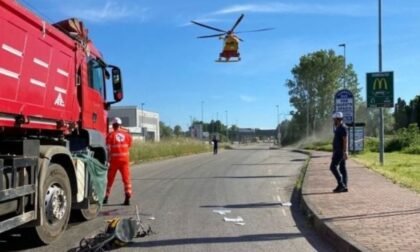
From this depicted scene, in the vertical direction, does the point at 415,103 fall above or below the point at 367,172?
above

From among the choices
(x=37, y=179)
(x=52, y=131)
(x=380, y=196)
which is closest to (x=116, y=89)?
(x=52, y=131)

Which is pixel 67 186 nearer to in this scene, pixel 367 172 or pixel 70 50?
pixel 70 50

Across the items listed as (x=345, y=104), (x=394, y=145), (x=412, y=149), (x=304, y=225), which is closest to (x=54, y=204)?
(x=304, y=225)

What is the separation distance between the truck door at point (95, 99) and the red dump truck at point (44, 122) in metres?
0.02

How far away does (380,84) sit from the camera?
81.6 ft

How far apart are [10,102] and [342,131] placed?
28.6ft

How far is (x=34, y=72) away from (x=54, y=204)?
2.02 m

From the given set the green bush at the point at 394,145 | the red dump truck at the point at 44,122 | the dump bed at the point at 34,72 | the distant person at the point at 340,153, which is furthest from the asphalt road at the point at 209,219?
the green bush at the point at 394,145

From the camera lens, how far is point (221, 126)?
199 m

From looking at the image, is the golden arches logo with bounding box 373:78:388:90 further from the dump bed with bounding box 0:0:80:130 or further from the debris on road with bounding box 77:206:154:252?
the debris on road with bounding box 77:206:154:252

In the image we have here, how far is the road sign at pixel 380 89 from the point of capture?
2478 centimetres

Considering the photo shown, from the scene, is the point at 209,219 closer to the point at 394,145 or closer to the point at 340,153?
the point at 340,153

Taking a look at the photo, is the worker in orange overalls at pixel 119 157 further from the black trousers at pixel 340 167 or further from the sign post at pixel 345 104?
the sign post at pixel 345 104

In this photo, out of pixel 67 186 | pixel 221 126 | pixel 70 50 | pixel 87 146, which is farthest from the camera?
pixel 221 126
